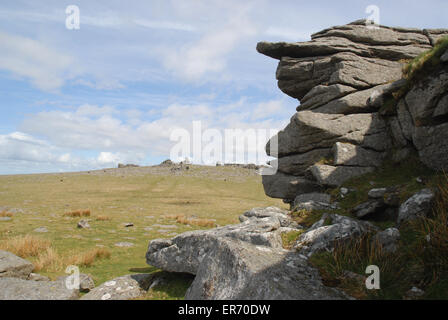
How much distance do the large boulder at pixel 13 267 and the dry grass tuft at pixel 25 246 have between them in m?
3.88

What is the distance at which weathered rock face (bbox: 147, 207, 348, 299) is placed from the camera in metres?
6.36

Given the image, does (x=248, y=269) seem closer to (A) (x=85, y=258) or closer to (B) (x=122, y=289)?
(B) (x=122, y=289)

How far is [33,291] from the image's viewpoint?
904 centimetres

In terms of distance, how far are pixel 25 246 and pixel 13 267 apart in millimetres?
5259

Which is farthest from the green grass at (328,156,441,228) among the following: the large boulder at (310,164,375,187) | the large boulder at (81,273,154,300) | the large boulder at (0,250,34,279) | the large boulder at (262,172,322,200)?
the large boulder at (0,250,34,279)

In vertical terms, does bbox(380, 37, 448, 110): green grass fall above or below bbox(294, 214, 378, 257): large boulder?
above

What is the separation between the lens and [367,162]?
17125 millimetres

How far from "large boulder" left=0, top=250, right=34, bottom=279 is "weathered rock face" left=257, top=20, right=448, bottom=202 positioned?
1519 centimetres

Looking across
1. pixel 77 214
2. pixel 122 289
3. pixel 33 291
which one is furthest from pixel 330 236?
pixel 77 214

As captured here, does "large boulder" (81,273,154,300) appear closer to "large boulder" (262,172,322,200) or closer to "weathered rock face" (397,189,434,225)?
"weathered rock face" (397,189,434,225)

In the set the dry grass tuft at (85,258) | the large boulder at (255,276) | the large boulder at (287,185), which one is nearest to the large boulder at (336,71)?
the large boulder at (287,185)

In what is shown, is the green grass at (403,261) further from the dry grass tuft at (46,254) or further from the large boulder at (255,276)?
the dry grass tuft at (46,254)

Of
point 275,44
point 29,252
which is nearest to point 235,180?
point 275,44
